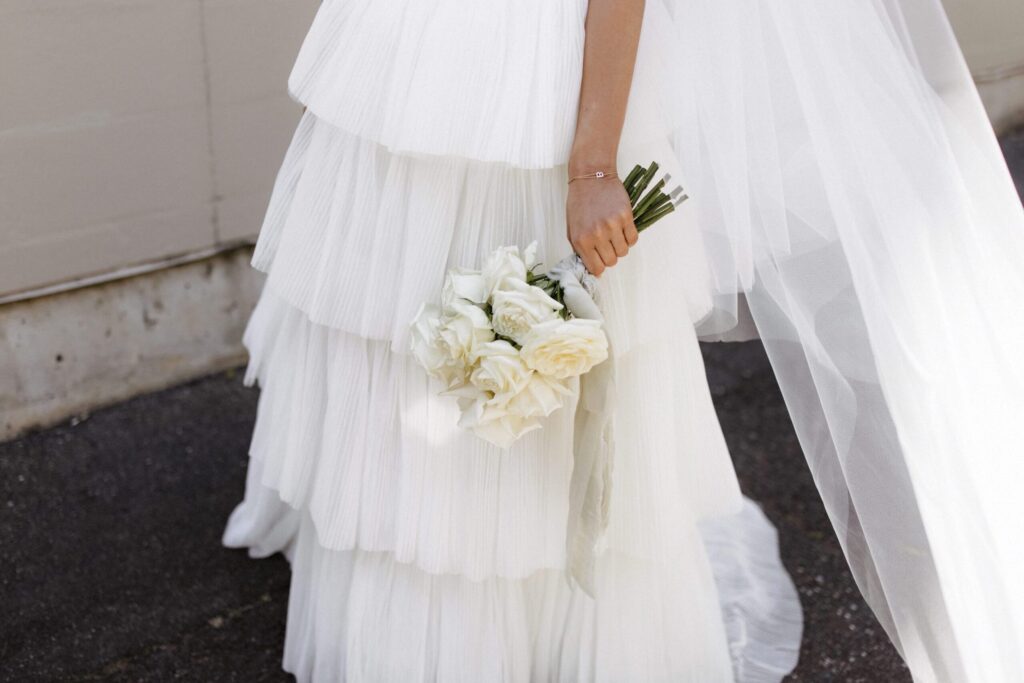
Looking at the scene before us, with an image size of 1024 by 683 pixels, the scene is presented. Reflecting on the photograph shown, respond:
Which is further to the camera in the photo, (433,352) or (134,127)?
(134,127)

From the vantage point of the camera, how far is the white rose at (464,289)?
1704 mm

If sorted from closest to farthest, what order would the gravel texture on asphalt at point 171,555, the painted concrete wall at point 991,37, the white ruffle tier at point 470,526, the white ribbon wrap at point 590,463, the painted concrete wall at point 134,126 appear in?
the white ribbon wrap at point 590,463 < the white ruffle tier at point 470,526 < the gravel texture on asphalt at point 171,555 < the painted concrete wall at point 134,126 < the painted concrete wall at point 991,37

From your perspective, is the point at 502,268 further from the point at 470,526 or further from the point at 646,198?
the point at 470,526

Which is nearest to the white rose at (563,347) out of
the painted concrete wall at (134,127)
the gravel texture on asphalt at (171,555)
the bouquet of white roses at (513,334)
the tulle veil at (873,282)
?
the bouquet of white roses at (513,334)

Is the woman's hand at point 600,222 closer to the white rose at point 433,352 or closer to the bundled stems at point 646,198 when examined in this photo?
the bundled stems at point 646,198

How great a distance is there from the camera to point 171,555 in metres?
2.65

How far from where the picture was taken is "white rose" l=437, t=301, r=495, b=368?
165 centimetres

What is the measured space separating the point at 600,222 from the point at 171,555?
1.48 m

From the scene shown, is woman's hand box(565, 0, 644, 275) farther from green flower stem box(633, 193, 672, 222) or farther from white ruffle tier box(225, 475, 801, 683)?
white ruffle tier box(225, 475, 801, 683)

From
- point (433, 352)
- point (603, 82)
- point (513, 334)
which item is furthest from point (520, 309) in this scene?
point (603, 82)

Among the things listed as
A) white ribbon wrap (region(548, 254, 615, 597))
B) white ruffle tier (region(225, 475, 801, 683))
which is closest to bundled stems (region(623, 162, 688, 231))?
white ribbon wrap (region(548, 254, 615, 597))

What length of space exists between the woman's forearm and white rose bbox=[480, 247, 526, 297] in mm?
164

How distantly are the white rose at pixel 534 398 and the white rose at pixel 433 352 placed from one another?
94 mm

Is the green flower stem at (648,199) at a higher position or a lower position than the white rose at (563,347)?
higher
